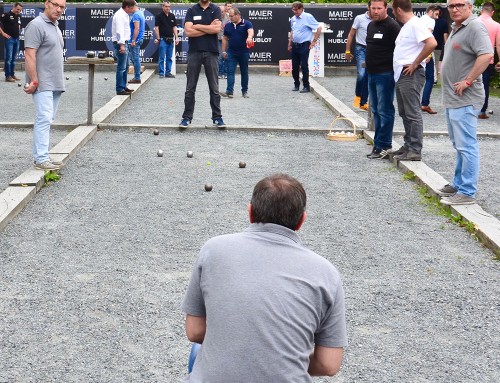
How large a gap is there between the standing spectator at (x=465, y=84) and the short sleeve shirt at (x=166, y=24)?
16.1 metres

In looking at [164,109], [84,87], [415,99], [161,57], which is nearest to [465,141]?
[415,99]

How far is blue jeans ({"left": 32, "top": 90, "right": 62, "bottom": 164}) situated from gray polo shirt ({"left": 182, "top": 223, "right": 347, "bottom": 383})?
6.86 meters

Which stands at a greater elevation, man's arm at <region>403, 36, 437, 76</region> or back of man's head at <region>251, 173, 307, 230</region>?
man's arm at <region>403, 36, 437, 76</region>

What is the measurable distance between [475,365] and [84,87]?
57.5ft

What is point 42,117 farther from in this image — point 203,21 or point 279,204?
point 279,204

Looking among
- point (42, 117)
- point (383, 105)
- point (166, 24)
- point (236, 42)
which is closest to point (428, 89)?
point (236, 42)

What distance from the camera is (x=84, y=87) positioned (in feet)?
70.1

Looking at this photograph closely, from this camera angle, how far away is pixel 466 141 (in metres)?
8.60

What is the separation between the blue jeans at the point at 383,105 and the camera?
11.0 meters

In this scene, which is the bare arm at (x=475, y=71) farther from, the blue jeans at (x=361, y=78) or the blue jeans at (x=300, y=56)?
the blue jeans at (x=300, y=56)

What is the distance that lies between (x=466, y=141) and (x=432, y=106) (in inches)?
384

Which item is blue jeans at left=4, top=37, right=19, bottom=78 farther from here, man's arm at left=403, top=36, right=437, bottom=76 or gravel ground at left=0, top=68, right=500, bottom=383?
man's arm at left=403, top=36, right=437, bottom=76

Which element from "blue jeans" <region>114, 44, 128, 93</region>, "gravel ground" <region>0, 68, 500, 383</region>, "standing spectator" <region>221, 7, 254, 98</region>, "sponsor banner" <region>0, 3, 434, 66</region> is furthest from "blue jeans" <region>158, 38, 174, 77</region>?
"gravel ground" <region>0, 68, 500, 383</region>

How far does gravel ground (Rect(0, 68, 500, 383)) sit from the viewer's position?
495cm
